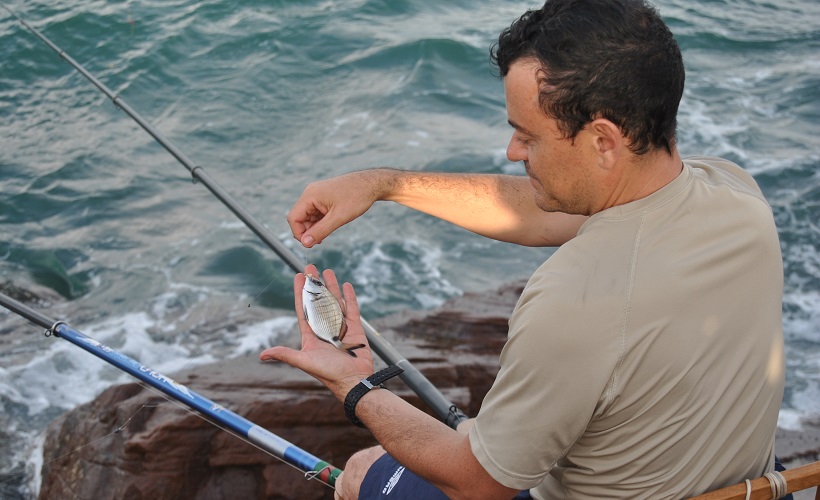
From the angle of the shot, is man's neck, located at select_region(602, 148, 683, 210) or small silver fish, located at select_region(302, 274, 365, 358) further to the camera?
small silver fish, located at select_region(302, 274, 365, 358)

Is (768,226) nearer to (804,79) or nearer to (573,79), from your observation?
(573,79)

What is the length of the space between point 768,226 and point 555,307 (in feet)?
1.97

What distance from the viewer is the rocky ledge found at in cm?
356

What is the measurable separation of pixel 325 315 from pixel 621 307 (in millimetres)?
923

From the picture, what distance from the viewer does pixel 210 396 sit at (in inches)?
152

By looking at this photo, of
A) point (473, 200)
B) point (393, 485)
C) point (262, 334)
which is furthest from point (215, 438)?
point (262, 334)

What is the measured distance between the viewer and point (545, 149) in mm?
1948

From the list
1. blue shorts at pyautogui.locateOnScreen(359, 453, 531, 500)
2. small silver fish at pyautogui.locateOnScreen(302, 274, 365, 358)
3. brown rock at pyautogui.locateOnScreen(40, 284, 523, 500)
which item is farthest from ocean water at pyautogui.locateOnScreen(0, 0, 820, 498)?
small silver fish at pyautogui.locateOnScreen(302, 274, 365, 358)

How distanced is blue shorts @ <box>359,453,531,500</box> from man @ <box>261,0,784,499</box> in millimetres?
250

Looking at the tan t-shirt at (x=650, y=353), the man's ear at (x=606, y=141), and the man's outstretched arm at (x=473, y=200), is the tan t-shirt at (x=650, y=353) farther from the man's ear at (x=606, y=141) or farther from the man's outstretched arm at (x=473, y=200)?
the man's outstretched arm at (x=473, y=200)

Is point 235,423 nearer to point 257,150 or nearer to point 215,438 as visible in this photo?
point 215,438

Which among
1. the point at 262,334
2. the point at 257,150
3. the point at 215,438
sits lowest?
the point at 257,150

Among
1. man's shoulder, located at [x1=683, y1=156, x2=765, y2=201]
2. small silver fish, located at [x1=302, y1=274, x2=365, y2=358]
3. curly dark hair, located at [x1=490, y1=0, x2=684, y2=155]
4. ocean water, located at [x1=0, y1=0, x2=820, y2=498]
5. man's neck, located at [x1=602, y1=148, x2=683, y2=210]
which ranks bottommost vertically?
ocean water, located at [x1=0, y1=0, x2=820, y2=498]

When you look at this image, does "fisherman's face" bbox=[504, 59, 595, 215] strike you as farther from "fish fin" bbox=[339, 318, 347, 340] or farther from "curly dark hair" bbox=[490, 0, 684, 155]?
"fish fin" bbox=[339, 318, 347, 340]
